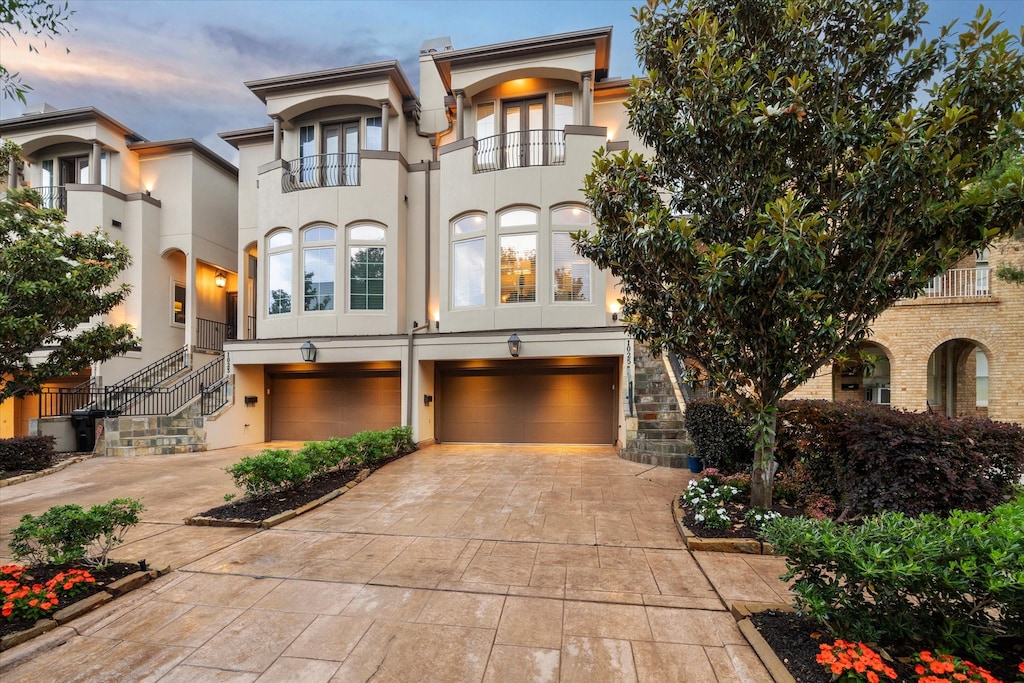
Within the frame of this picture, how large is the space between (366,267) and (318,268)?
4.17 ft

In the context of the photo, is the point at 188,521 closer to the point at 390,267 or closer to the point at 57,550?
the point at 57,550

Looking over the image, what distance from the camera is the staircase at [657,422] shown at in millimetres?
8789

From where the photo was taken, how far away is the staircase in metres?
8.79

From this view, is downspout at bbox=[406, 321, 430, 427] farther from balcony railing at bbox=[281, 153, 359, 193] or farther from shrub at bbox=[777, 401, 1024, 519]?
shrub at bbox=[777, 401, 1024, 519]

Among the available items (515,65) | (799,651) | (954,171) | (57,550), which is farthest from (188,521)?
(515,65)

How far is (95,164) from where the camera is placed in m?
13.4

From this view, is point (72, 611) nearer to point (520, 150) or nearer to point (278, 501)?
point (278, 501)

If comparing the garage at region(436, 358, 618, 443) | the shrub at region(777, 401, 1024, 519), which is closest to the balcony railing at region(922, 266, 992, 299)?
the garage at region(436, 358, 618, 443)

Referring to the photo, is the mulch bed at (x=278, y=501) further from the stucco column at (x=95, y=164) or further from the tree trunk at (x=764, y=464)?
the stucco column at (x=95, y=164)

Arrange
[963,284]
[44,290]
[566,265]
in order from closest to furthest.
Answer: [44,290]
[566,265]
[963,284]

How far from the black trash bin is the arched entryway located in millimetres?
23134

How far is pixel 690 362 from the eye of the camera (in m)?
6.16

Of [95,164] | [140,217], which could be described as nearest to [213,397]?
[140,217]

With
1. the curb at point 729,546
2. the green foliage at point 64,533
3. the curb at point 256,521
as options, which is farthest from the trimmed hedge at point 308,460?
the curb at point 729,546
